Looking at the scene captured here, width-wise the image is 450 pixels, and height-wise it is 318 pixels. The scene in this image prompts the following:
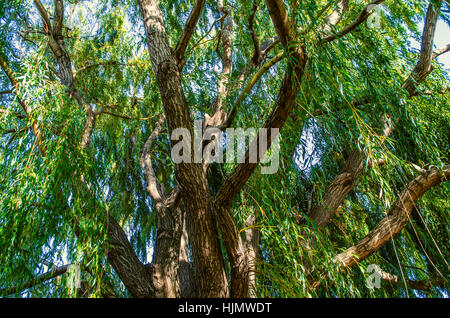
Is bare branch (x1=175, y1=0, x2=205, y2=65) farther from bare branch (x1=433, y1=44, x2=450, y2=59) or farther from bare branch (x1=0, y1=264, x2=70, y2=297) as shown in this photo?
bare branch (x1=433, y1=44, x2=450, y2=59)

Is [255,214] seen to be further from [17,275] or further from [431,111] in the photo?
[431,111]

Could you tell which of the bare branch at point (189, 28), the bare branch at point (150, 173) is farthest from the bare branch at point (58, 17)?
the bare branch at point (189, 28)

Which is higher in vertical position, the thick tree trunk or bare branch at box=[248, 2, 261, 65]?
bare branch at box=[248, 2, 261, 65]

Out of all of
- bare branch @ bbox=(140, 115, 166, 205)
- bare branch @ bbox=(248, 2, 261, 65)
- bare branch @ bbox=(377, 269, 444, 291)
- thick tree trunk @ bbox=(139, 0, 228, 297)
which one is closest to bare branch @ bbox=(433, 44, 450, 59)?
bare branch @ bbox=(248, 2, 261, 65)

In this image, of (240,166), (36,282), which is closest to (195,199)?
(240,166)

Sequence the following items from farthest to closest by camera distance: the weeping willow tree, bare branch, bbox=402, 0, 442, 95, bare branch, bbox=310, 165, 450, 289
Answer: bare branch, bbox=402, 0, 442, 95
bare branch, bbox=310, 165, 450, 289
the weeping willow tree

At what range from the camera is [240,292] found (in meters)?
1.82

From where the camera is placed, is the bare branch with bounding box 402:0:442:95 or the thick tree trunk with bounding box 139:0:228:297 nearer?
the thick tree trunk with bounding box 139:0:228:297

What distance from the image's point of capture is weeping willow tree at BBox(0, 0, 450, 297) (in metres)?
1.68

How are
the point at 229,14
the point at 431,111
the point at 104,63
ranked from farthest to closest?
the point at 104,63, the point at 229,14, the point at 431,111

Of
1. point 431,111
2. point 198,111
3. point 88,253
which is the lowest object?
point 88,253

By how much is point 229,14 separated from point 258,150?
1.76m

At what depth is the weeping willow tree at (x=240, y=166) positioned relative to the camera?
66.1 inches
